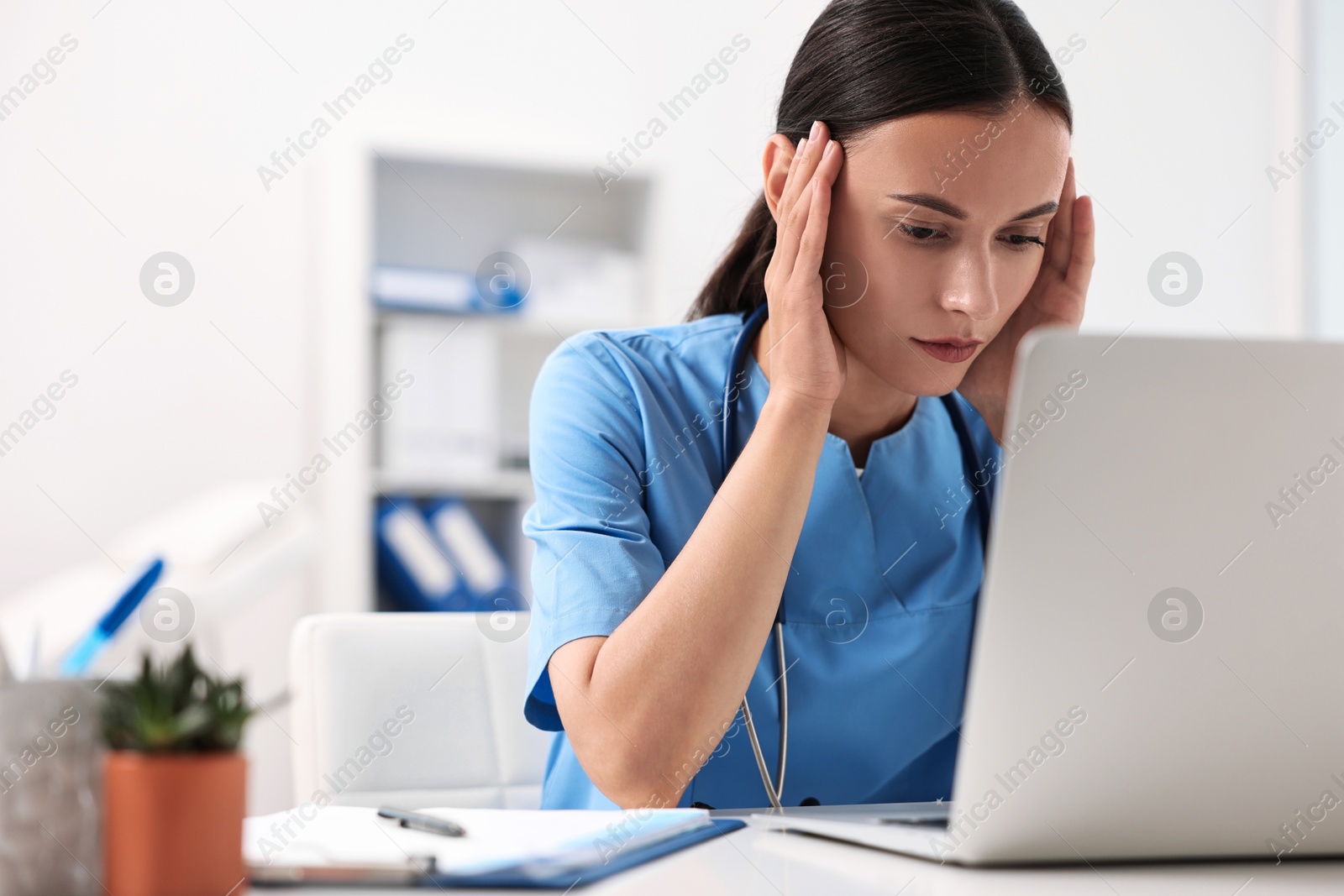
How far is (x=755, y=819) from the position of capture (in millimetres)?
738

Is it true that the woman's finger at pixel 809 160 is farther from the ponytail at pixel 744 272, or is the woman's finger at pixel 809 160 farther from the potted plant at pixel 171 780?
the potted plant at pixel 171 780

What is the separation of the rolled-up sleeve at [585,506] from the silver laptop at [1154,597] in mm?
449

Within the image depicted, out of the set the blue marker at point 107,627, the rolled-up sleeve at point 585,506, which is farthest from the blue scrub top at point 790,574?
the blue marker at point 107,627

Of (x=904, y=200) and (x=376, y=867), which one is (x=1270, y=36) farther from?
(x=376, y=867)

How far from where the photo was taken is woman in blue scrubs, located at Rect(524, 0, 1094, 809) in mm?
908

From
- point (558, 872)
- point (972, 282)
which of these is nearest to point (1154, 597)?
point (558, 872)

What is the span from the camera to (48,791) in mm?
432

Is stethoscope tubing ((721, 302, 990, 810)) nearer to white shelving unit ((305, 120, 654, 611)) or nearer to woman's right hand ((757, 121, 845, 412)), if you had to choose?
woman's right hand ((757, 121, 845, 412))

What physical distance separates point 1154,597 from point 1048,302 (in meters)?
0.82

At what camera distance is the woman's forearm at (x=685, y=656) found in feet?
2.88

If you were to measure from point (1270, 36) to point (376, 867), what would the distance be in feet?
11.2

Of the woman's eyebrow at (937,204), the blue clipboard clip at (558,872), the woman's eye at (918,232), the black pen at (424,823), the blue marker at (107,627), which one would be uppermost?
the woman's eyebrow at (937,204)

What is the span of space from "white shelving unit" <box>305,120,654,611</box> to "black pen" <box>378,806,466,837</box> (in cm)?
190

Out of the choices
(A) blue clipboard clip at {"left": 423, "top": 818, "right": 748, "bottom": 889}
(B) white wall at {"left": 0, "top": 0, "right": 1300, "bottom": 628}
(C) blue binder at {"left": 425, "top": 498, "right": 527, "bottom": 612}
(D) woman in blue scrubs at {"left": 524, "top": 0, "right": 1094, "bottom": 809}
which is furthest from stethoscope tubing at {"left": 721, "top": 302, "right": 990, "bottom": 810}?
(B) white wall at {"left": 0, "top": 0, "right": 1300, "bottom": 628}
